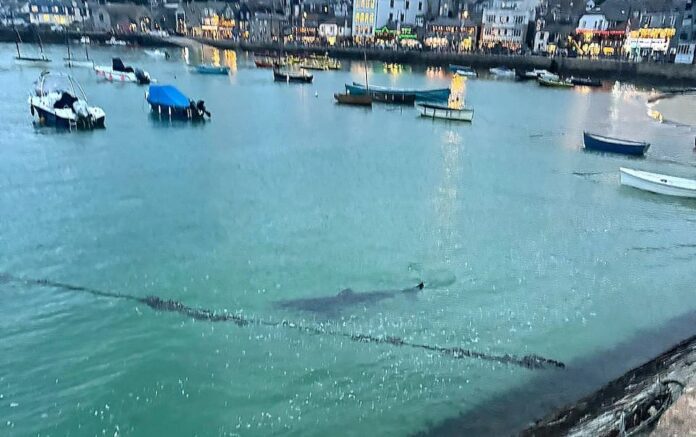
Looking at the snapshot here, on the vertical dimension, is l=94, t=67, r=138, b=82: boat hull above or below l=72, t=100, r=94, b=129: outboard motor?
above

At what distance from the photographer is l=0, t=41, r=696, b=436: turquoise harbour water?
26.6ft

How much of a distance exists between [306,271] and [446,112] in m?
25.3

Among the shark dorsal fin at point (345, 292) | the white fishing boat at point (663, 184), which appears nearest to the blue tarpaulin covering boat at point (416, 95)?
the white fishing boat at point (663, 184)

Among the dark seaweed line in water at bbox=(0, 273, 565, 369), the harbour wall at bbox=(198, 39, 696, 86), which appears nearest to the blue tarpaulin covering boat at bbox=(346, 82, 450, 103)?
the dark seaweed line in water at bbox=(0, 273, 565, 369)

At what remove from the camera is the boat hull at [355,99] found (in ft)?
131

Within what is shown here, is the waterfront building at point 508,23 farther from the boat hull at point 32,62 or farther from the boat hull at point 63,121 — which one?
the boat hull at point 63,121

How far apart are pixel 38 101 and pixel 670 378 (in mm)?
30709

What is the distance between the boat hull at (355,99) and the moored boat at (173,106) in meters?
12.1

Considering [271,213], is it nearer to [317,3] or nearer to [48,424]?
[48,424]

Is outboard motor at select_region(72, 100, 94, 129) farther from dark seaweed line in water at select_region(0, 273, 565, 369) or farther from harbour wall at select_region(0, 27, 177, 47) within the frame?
harbour wall at select_region(0, 27, 177, 47)

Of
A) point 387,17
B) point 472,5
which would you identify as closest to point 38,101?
point 387,17

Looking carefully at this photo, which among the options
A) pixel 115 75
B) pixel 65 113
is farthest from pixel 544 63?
pixel 65 113

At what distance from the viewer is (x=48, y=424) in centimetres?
745

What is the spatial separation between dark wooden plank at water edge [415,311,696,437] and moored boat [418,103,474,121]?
84.5 ft
